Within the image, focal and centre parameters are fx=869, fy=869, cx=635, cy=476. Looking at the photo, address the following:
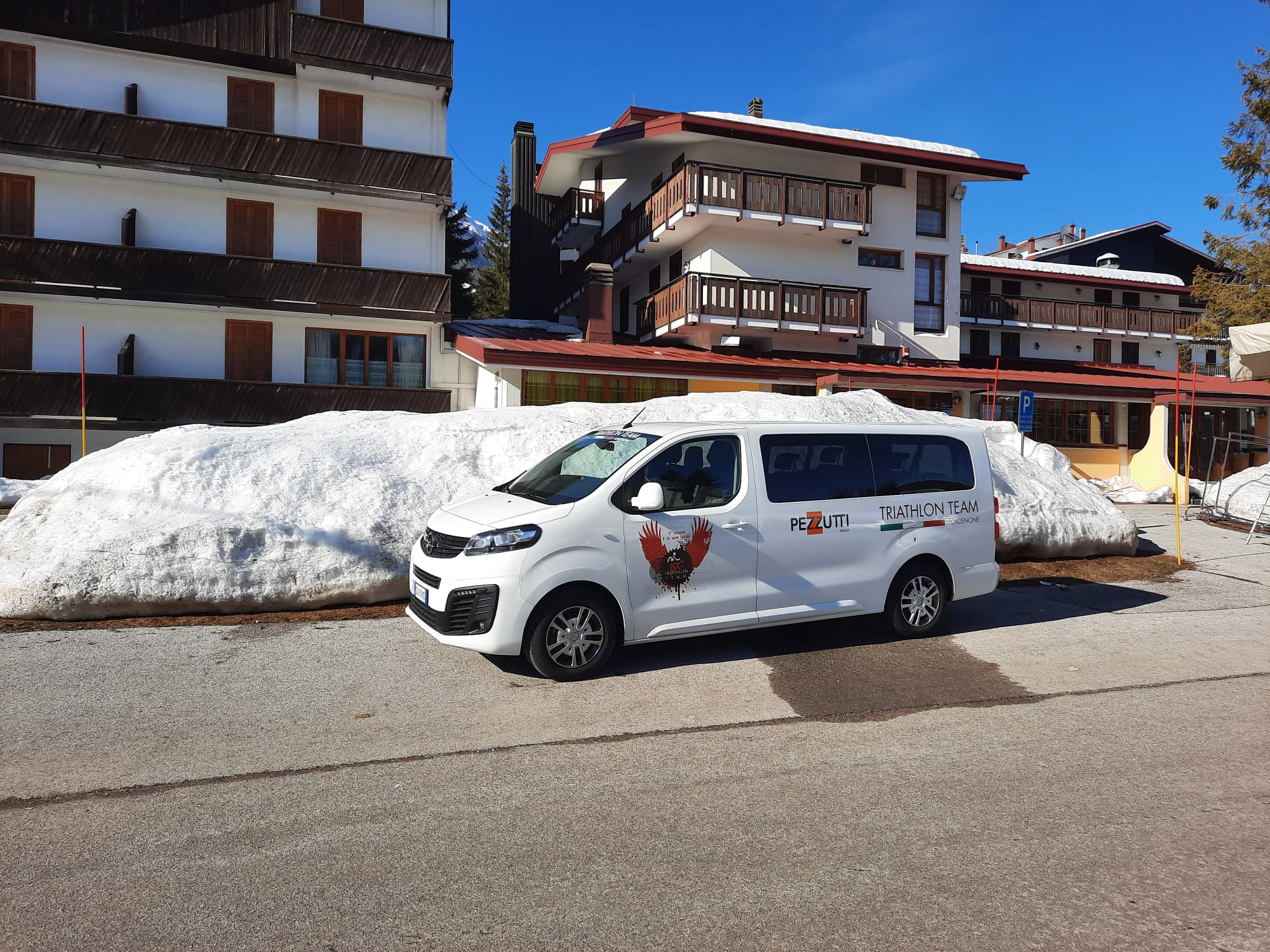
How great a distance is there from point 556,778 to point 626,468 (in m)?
2.57

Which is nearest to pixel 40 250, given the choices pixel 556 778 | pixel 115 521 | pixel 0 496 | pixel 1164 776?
pixel 0 496

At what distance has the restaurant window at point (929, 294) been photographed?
95.3 feet

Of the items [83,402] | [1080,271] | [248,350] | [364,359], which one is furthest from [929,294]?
→ [83,402]

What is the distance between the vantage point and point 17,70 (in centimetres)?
2158

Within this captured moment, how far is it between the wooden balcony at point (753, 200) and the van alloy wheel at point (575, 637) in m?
19.8

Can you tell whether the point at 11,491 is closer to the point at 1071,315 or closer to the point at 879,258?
the point at 879,258

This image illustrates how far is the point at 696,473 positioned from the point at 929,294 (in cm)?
2517

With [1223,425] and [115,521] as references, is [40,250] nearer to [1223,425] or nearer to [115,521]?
[115,521]

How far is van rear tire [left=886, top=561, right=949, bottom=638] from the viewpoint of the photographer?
7590 millimetres

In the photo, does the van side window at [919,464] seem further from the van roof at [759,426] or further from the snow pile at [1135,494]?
the snow pile at [1135,494]

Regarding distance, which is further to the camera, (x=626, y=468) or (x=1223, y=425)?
(x=1223, y=425)

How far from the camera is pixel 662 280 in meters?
29.0

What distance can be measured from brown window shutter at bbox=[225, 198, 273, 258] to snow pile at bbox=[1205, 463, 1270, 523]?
23.0 metres

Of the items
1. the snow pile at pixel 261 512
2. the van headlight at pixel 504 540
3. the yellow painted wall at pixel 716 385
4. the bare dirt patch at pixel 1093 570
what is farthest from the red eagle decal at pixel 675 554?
the yellow painted wall at pixel 716 385
